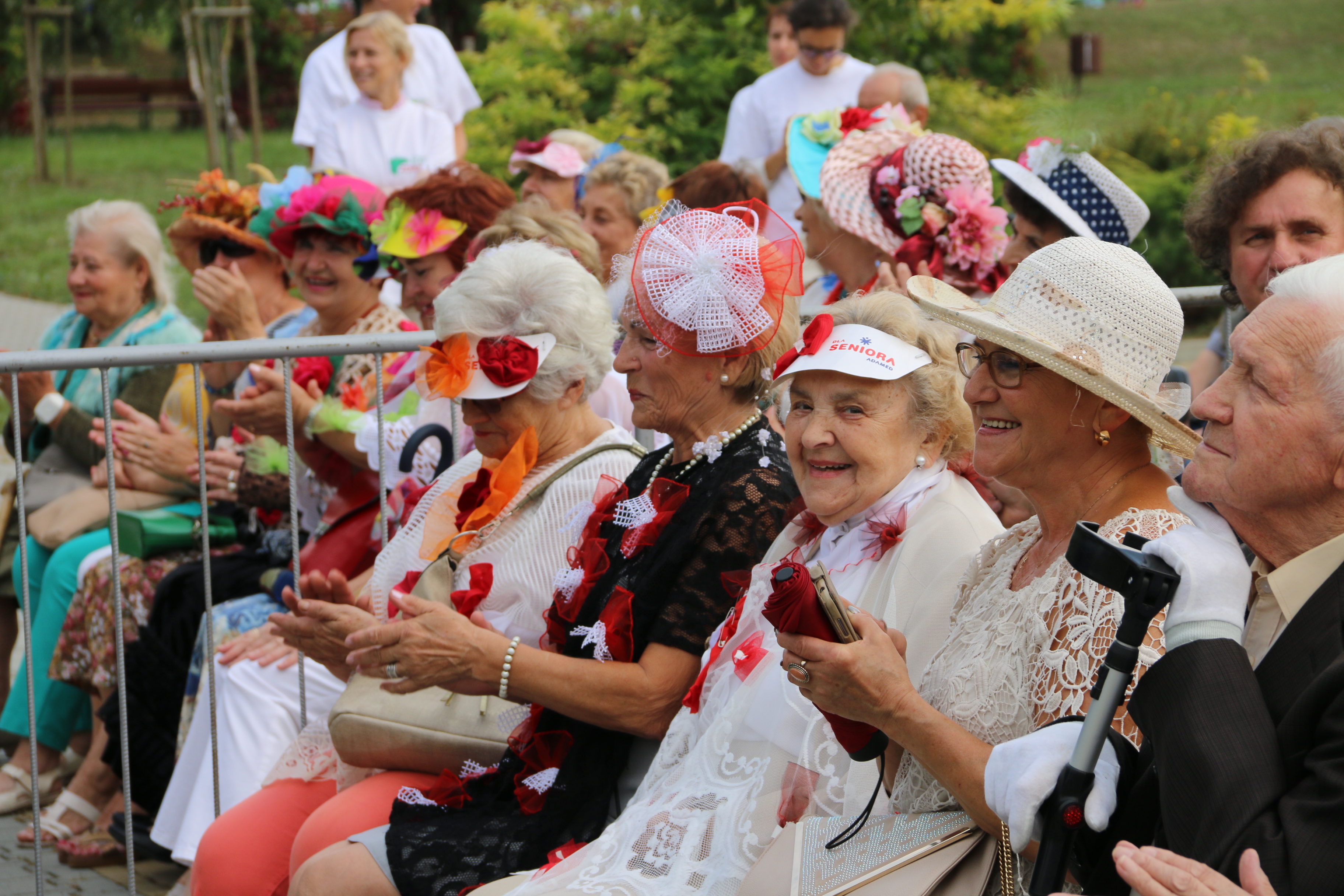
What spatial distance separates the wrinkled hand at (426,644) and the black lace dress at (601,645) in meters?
0.27

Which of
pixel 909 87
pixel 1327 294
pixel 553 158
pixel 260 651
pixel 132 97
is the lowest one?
pixel 132 97

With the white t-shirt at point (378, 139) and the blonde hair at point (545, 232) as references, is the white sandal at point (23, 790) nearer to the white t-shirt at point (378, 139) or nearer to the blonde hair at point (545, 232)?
the blonde hair at point (545, 232)

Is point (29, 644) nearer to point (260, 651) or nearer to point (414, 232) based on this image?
point (260, 651)

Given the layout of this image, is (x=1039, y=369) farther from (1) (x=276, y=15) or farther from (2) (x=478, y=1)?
(1) (x=276, y=15)

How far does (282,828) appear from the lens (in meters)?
3.50

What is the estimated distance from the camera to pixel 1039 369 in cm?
238

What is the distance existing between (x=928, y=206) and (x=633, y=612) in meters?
2.00

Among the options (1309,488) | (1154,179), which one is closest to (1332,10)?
(1154,179)

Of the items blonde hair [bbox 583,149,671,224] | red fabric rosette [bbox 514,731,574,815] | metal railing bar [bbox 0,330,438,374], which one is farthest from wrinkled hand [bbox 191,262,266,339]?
red fabric rosette [bbox 514,731,574,815]

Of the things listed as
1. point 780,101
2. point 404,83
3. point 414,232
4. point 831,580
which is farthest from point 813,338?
point 404,83

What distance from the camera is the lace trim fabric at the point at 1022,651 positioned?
209 cm

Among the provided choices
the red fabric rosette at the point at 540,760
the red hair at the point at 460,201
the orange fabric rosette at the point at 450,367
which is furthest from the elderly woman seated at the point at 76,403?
the red fabric rosette at the point at 540,760

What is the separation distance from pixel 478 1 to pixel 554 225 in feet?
73.4

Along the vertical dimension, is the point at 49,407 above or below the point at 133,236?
below
